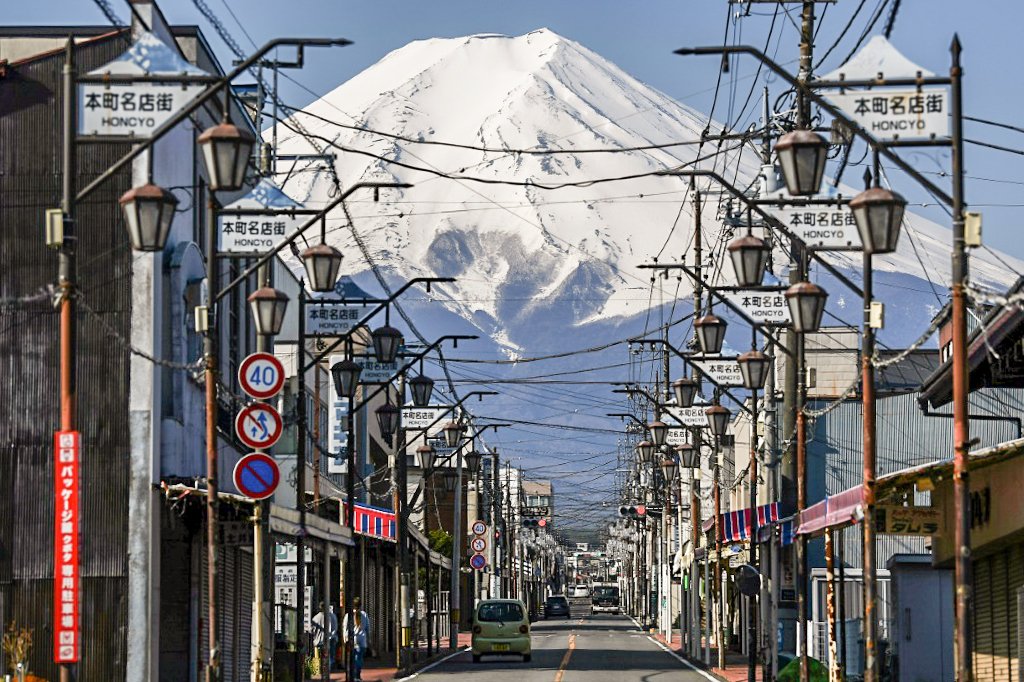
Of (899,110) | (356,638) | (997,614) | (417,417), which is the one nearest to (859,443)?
(417,417)

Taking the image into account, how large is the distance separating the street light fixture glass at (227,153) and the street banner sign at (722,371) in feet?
65.9

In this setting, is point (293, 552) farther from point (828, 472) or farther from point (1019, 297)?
point (1019, 297)

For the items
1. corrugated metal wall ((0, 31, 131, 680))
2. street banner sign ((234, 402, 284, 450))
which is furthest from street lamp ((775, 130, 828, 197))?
corrugated metal wall ((0, 31, 131, 680))

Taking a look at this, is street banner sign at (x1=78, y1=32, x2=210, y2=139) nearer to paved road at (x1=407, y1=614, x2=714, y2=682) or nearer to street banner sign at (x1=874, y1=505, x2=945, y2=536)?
street banner sign at (x1=874, y1=505, x2=945, y2=536)

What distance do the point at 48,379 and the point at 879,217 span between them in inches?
591

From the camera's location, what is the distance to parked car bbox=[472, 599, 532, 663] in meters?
50.0

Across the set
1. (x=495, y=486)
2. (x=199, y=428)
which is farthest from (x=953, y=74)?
(x=495, y=486)

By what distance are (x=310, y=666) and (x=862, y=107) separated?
99.3 feet

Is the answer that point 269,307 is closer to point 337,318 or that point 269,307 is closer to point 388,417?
point 337,318

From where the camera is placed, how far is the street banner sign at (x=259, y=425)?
933 inches

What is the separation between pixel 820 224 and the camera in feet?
76.3

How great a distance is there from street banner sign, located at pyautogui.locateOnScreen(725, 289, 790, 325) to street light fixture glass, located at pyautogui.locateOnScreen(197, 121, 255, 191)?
562 inches

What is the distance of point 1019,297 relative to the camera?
57.0ft

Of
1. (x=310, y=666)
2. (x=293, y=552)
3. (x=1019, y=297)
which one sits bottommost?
(x=310, y=666)
